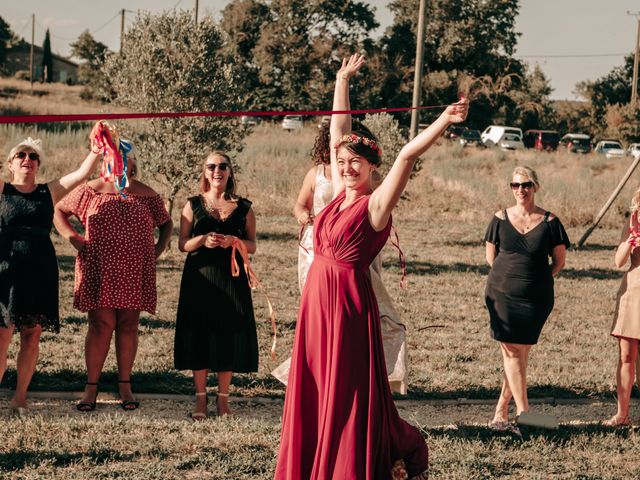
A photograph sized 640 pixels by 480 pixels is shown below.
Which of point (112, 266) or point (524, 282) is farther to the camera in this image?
point (112, 266)

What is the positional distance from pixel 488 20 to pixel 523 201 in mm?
46923

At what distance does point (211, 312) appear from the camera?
21.4 feet

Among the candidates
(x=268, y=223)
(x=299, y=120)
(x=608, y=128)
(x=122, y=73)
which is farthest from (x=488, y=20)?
(x=122, y=73)

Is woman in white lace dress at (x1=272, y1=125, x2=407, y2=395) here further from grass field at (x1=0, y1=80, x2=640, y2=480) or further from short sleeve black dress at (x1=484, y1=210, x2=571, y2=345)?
short sleeve black dress at (x1=484, y1=210, x2=571, y2=345)

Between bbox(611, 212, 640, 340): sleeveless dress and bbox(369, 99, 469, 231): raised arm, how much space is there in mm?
3025

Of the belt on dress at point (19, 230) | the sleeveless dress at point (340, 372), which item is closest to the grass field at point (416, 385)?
the sleeveless dress at point (340, 372)

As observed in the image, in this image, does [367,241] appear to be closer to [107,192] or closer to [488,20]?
[107,192]

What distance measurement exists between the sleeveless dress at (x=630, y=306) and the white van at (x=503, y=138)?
1503 inches

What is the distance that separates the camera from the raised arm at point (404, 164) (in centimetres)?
394

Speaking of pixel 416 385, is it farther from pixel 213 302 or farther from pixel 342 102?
pixel 342 102

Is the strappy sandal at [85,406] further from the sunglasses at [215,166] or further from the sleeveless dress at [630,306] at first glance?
the sleeveless dress at [630,306]

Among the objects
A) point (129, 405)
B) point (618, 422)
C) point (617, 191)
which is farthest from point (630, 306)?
point (617, 191)

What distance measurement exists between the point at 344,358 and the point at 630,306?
3086 mm

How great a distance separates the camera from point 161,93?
14969 millimetres
